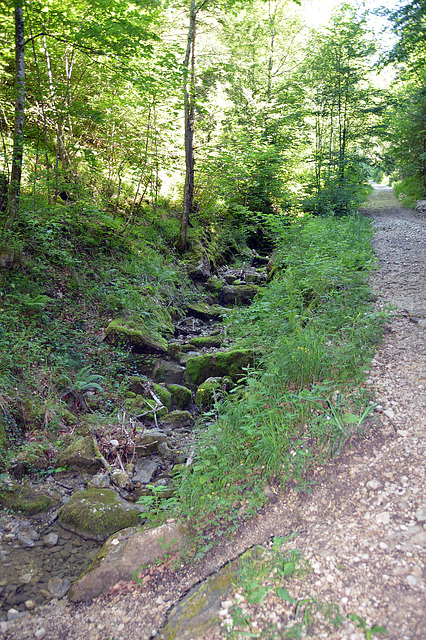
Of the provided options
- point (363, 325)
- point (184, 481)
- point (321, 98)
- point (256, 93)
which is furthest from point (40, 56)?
point (321, 98)

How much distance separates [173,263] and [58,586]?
8372mm

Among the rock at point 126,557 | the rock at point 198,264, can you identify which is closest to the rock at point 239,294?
the rock at point 198,264

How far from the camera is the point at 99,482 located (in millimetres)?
4184

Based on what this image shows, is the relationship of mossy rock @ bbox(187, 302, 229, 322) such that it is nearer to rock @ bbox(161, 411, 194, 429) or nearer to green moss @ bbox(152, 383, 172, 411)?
green moss @ bbox(152, 383, 172, 411)

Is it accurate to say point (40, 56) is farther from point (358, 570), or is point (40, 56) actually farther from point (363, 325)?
point (358, 570)

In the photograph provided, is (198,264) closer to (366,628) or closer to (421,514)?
(421,514)

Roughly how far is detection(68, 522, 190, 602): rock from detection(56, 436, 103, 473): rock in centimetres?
135

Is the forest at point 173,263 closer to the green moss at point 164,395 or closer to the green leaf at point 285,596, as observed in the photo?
the green moss at point 164,395

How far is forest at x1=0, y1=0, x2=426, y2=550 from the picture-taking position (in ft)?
12.3

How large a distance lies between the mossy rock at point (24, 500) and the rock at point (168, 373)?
9.03ft

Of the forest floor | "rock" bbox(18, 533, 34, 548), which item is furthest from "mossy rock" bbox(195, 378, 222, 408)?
"rock" bbox(18, 533, 34, 548)

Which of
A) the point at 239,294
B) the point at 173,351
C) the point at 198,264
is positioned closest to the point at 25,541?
the point at 173,351

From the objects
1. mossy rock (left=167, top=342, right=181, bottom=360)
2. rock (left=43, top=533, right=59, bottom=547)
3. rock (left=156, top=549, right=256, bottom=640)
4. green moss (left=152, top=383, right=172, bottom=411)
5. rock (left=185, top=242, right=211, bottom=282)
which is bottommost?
rock (left=43, top=533, right=59, bottom=547)

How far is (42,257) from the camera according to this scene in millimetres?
7078
